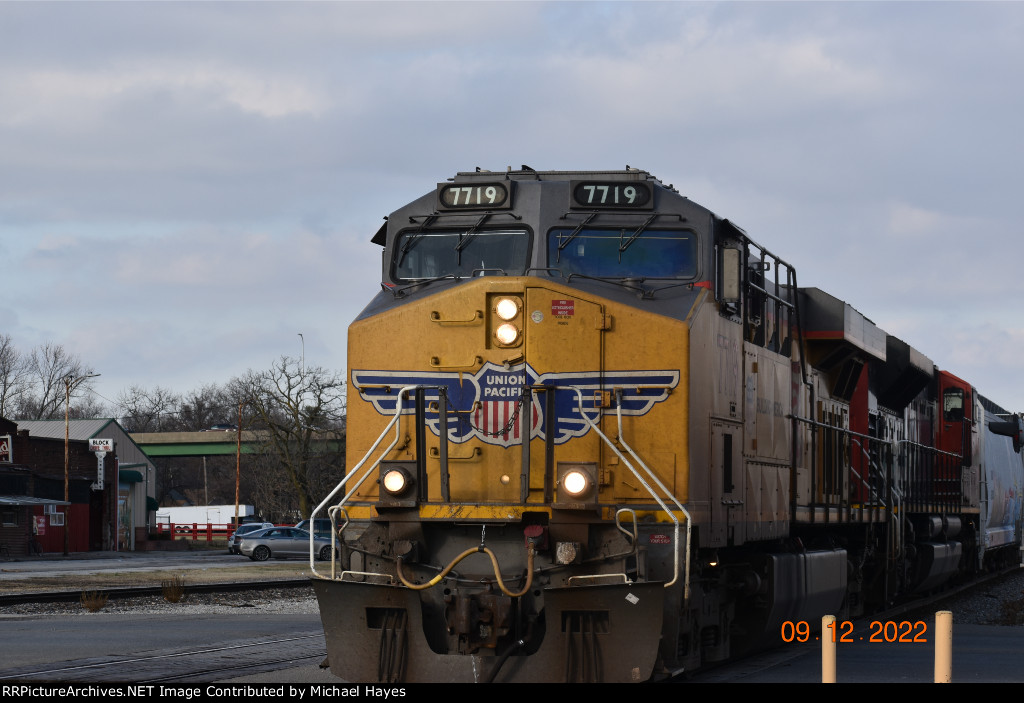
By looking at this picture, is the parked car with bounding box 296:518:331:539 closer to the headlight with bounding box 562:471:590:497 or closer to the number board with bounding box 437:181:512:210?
the number board with bounding box 437:181:512:210

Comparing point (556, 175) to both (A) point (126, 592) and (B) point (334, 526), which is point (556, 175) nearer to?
(B) point (334, 526)

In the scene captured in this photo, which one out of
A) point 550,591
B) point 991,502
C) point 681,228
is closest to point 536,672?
point 550,591

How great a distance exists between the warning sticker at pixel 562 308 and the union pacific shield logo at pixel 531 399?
0.50m

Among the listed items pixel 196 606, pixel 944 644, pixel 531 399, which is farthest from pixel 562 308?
pixel 196 606

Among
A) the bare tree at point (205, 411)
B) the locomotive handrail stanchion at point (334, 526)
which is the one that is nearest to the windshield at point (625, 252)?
the locomotive handrail stanchion at point (334, 526)

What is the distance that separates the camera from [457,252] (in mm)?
12273

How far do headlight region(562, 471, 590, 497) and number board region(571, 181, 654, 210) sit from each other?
2716mm

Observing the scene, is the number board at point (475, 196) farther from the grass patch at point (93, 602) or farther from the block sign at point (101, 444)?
the block sign at point (101, 444)

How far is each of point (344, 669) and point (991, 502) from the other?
23.1 meters

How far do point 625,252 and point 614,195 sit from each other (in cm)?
55

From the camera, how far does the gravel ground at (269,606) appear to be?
69.5 ft

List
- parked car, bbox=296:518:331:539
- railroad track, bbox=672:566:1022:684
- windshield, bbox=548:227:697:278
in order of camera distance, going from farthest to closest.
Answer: parked car, bbox=296:518:331:539
railroad track, bbox=672:566:1022:684
windshield, bbox=548:227:697:278

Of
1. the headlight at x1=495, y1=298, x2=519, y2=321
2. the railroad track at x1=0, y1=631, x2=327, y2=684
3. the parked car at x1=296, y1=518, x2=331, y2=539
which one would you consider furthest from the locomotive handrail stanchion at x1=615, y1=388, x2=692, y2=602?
the parked car at x1=296, y1=518, x2=331, y2=539

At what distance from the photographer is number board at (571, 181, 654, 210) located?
39.8 ft
